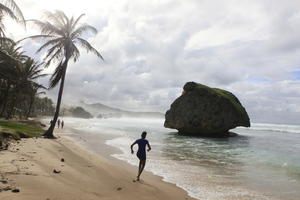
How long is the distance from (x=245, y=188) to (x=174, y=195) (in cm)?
338

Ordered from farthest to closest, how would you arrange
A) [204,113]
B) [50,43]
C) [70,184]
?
[204,113] → [50,43] → [70,184]

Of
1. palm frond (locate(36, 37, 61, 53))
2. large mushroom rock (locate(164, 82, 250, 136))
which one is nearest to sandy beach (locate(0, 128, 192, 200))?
palm frond (locate(36, 37, 61, 53))

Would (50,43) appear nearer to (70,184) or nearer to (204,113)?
(70,184)

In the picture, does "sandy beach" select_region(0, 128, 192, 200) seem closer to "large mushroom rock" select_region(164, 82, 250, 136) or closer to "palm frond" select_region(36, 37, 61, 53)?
"palm frond" select_region(36, 37, 61, 53)

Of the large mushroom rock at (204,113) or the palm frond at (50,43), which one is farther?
the large mushroom rock at (204,113)

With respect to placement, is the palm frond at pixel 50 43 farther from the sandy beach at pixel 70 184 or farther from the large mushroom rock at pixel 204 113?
the large mushroom rock at pixel 204 113

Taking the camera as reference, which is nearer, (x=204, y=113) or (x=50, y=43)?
(x=50, y=43)

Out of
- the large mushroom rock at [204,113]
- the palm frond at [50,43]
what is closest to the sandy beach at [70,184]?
the palm frond at [50,43]

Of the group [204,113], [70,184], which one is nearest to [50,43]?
[70,184]

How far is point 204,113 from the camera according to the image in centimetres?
4666

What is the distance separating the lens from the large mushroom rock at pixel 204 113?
46406 mm

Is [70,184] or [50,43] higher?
[50,43]

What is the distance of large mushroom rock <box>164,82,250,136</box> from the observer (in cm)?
4641

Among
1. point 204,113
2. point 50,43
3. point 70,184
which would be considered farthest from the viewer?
point 204,113
